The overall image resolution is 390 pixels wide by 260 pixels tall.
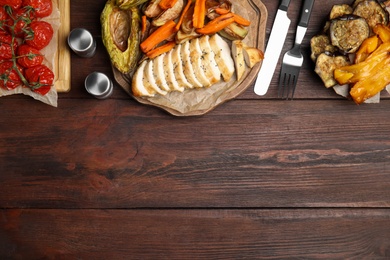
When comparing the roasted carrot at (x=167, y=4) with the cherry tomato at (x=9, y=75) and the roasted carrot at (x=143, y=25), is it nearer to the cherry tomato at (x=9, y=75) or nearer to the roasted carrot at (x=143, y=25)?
the roasted carrot at (x=143, y=25)

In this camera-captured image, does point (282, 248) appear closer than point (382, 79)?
No

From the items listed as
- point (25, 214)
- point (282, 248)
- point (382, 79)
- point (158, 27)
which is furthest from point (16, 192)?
point (382, 79)

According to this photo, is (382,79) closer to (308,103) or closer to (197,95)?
(308,103)

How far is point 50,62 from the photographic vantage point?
6.81ft

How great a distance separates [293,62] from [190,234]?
88 cm

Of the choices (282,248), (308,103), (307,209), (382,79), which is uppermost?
(382,79)

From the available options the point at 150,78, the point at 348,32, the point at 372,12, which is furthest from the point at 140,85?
the point at 372,12

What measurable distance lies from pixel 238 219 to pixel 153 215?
38cm

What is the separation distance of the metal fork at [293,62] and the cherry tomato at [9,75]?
1.14 metres

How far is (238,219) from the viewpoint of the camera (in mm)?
2094

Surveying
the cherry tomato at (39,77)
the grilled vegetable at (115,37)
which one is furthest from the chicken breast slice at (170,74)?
the cherry tomato at (39,77)

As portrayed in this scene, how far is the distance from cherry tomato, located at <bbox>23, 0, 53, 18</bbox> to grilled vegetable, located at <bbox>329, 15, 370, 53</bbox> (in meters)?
1.22

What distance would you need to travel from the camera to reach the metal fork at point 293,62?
2059 mm

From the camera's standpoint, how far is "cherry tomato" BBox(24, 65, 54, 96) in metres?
2.00
